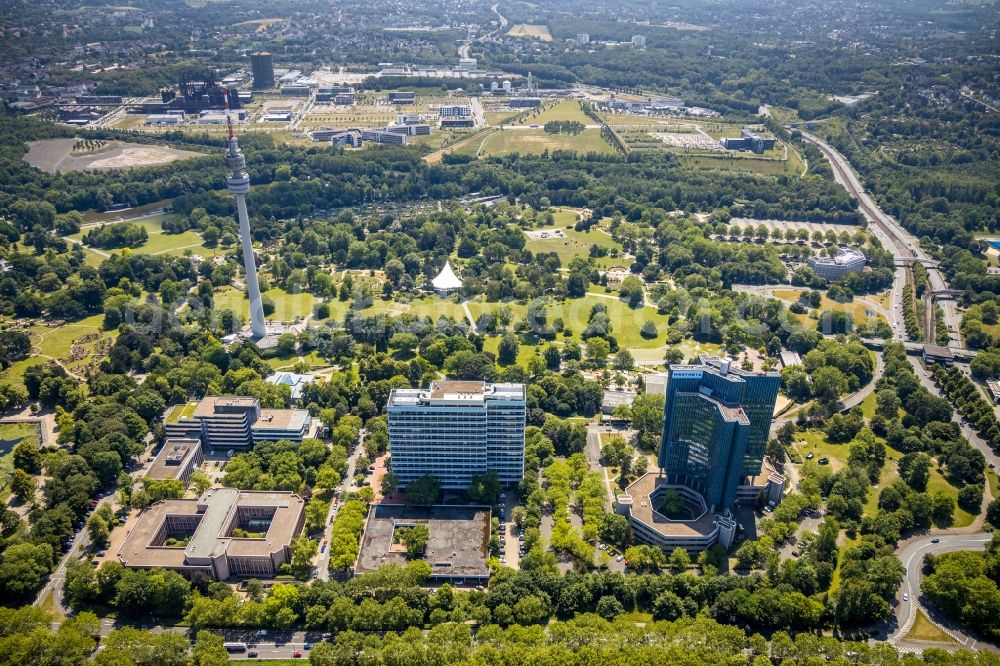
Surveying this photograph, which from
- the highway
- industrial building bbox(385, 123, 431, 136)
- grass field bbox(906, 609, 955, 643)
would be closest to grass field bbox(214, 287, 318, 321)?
industrial building bbox(385, 123, 431, 136)

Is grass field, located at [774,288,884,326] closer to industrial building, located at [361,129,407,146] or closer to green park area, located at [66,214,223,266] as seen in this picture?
green park area, located at [66,214,223,266]

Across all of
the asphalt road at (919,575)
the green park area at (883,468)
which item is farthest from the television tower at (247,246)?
the asphalt road at (919,575)

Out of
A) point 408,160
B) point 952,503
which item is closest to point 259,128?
point 408,160

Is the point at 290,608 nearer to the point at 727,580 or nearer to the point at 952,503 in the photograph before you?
the point at 727,580

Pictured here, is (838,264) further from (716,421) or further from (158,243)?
(158,243)

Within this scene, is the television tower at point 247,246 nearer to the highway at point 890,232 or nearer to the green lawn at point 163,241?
the green lawn at point 163,241
